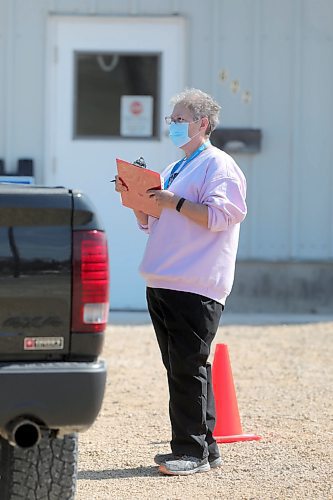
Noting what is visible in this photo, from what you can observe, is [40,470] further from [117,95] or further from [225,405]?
[117,95]

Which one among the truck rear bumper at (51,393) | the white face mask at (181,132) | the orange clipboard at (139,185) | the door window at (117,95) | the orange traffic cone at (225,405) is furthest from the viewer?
the door window at (117,95)

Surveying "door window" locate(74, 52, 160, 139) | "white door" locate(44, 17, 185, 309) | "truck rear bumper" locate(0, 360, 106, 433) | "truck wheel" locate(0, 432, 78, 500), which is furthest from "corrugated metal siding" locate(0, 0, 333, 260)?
"truck rear bumper" locate(0, 360, 106, 433)

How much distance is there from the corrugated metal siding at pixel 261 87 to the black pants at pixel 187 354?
18.2ft

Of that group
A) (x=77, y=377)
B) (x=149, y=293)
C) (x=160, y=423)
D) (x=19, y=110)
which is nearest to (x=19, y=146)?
(x=19, y=110)

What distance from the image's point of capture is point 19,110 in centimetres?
1111

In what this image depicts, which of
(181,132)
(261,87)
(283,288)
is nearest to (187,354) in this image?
(181,132)

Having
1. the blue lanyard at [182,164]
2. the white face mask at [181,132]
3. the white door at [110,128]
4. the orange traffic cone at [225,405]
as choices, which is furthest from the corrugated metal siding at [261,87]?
the white face mask at [181,132]

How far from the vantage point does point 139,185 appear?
5609 mm

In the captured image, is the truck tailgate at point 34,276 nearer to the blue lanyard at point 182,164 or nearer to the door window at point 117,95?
the blue lanyard at point 182,164

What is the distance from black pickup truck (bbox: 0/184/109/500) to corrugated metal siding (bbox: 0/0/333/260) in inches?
271

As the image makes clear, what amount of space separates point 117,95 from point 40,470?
7.10 meters

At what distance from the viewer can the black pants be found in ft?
18.5

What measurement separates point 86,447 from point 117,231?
194 inches

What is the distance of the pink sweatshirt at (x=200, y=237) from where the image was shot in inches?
222
